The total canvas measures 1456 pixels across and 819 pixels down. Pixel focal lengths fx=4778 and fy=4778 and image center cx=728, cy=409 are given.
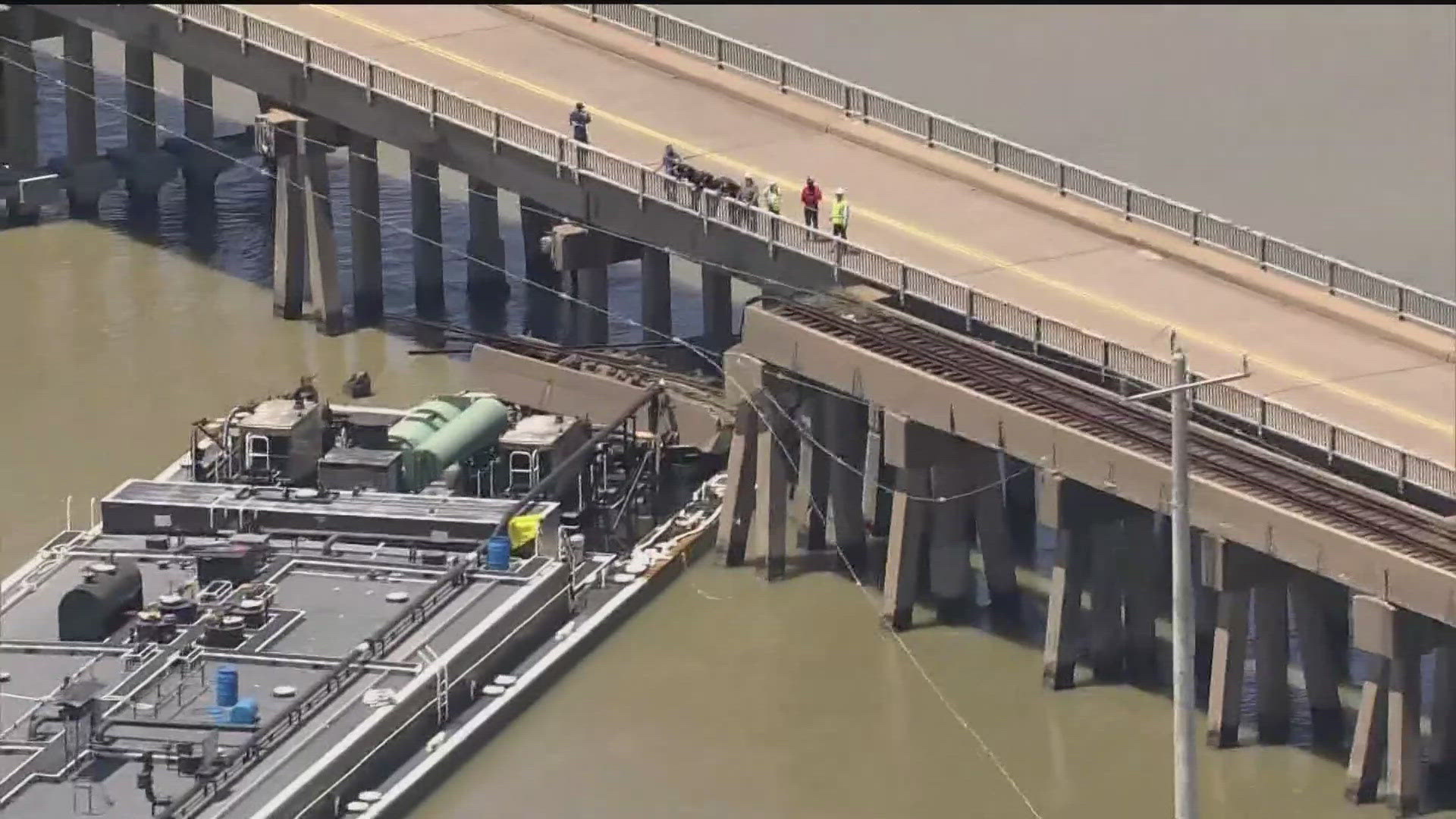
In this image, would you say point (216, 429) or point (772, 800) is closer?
point (772, 800)

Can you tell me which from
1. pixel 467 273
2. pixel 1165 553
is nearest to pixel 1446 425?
pixel 1165 553

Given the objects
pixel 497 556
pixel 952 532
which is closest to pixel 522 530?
pixel 497 556

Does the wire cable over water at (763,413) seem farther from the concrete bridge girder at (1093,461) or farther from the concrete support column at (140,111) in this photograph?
the concrete bridge girder at (1093,461)

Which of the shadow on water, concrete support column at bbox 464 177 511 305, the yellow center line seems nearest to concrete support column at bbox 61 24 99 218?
→ the shadow on water

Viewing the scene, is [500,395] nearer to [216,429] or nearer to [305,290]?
[216,429]

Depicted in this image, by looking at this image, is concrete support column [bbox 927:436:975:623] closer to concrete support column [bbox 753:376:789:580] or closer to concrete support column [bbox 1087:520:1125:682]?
concrete support column [bbox 753:376:789:580]

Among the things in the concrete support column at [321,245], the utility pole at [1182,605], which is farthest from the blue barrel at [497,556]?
the utility pole at [1182,605]
